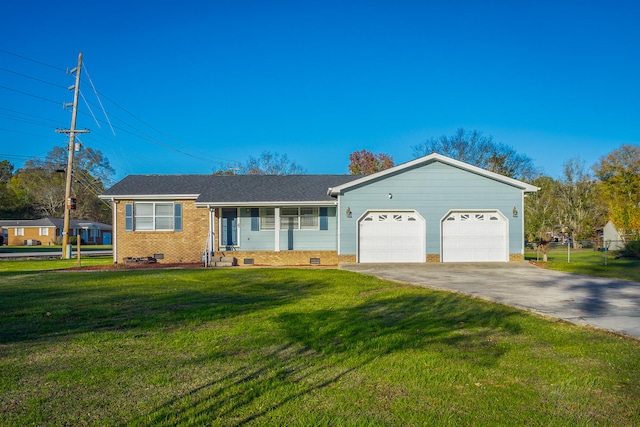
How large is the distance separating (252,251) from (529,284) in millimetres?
11460

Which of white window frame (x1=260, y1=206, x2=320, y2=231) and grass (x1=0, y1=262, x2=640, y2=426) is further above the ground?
white window frame (x1=260, y1=206, x2=320, y2=231)

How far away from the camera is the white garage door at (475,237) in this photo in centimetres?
2017

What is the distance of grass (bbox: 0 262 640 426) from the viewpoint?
4082 mm

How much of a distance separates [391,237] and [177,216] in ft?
30.6

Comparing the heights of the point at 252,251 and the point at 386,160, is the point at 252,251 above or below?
below

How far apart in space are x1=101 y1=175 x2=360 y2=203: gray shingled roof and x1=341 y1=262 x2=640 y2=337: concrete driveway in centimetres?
450

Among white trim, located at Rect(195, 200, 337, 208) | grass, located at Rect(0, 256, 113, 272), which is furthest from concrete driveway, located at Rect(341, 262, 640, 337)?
grass, located at Rect(0, 256, 113, 272)

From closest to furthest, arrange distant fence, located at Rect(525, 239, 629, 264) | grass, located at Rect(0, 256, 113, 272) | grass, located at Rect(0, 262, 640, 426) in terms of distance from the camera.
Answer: grass, located at Rect(0, 262, 640, 426) → grass, located at Rect(0, 256, 113, 272) → distant fence, located at Rect(525, 239, 629, 264)

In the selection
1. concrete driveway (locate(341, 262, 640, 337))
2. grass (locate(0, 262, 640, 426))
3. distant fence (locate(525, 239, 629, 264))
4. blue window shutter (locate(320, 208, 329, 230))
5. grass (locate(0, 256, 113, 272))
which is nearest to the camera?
grass (locate(0, 262, 640, 426))

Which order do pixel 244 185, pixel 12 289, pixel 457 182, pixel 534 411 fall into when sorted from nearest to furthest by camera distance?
pixel 534 411
pixel 12 289
pixel 457 182
pixel 244 185

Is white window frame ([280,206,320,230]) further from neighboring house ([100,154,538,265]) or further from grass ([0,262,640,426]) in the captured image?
grass ([0,262,640,426])

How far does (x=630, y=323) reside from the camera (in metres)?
7.85

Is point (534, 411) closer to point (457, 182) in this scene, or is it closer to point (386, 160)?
point (457, 182)

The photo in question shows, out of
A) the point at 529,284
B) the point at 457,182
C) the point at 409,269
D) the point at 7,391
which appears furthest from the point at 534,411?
the point at 457,182
